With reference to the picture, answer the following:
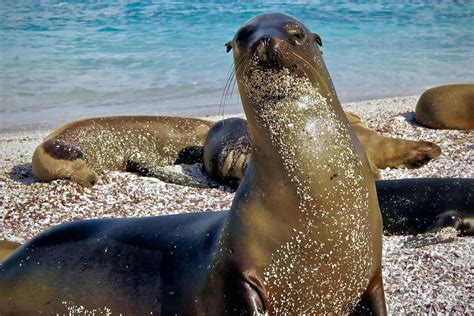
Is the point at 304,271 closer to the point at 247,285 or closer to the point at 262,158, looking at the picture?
the point at 247,285

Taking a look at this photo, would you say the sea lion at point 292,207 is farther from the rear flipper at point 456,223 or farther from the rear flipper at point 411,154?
the rear flipper at point 411,154

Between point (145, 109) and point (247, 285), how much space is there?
10249 mm

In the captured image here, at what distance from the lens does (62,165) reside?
7.56 m

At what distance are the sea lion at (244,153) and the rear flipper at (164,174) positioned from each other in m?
0.27

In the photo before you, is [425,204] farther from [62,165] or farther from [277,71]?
[62,165]

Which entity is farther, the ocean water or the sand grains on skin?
the ocean water

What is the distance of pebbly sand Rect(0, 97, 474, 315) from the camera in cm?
407

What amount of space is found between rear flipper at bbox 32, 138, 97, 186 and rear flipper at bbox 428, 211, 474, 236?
3.63 meters

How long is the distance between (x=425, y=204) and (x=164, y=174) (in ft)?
9.81

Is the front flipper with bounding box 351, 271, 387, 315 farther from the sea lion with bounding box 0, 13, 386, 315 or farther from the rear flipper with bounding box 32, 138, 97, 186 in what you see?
the rear flipper with bounding box 32, 138, 97, 186

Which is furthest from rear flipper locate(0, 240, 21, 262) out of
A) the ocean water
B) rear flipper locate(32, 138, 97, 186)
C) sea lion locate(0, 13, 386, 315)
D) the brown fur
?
the ocean water

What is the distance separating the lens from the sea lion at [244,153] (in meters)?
7.48

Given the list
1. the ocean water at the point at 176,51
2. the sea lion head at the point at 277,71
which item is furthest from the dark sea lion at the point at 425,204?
the ocean water at the point at 176,51

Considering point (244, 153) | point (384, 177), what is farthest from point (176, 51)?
point (384, 177)
